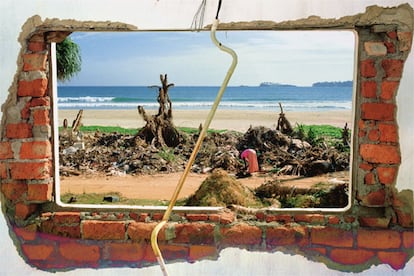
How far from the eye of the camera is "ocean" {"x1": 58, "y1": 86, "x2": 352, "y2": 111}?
14117mm

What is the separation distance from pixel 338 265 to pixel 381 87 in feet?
2.87

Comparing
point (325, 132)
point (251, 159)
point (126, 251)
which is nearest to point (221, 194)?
point (126, 251)

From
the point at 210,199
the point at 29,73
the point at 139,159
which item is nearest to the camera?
the point at 29,73

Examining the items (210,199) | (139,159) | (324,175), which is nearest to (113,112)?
(139,159)

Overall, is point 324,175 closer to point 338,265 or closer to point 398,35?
point 338,265

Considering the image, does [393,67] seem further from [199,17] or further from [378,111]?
[199,17]

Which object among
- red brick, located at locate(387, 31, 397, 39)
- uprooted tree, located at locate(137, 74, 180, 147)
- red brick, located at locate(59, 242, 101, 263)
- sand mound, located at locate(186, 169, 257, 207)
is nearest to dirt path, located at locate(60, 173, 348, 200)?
uprooted tree, located at locate(137, 74, 180, 147)

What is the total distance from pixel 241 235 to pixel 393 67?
106cm

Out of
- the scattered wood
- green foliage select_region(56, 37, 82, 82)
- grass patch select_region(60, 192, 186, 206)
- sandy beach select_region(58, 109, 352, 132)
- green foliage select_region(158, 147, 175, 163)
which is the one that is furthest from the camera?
sandy beach select_region(58, 109, 352, 132)

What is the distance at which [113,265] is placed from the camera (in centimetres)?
240

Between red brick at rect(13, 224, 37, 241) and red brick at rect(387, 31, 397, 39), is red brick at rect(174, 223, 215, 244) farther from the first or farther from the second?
red brick at rect(387, 31, 397, 39)

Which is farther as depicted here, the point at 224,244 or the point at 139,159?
the point at 139,159

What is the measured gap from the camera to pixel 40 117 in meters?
2.33

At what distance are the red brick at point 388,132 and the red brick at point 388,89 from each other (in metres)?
0.13
